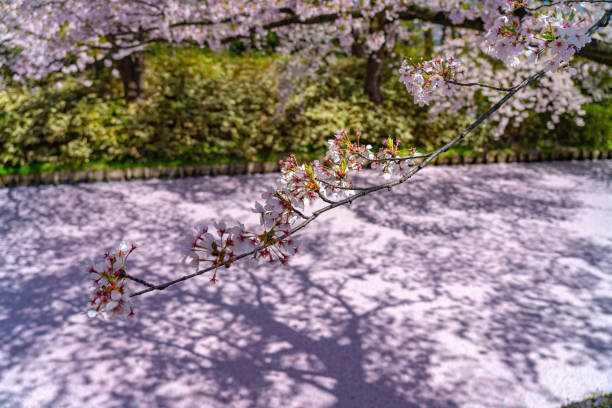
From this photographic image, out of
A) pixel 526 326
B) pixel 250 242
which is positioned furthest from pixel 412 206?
pixel 250 242

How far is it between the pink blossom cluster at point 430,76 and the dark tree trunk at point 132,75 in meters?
8.71

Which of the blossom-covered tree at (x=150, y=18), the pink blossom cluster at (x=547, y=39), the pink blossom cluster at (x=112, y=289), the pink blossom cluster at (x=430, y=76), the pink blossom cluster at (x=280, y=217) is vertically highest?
the blossom-covered tree at (x=150, y=18)

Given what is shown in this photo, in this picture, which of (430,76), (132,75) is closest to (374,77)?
(132,75)

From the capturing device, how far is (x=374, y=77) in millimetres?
11219

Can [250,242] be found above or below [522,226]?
above

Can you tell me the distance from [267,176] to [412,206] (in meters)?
2.98

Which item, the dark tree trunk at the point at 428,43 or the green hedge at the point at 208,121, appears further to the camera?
the dark tree trunk at the point at 428,43

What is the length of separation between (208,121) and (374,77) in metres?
4.23

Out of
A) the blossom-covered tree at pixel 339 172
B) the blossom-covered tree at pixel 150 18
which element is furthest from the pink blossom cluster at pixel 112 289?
the blossom-covered tree at pixel 150 18

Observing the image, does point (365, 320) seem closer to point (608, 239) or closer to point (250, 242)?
point (250, 242)

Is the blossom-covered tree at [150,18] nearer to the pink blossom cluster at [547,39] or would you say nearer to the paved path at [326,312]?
the paved path at [326,312]

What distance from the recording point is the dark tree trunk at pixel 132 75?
1011cm

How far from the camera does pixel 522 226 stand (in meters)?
7.32

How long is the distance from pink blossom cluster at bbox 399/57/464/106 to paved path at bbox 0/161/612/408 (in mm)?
2449
